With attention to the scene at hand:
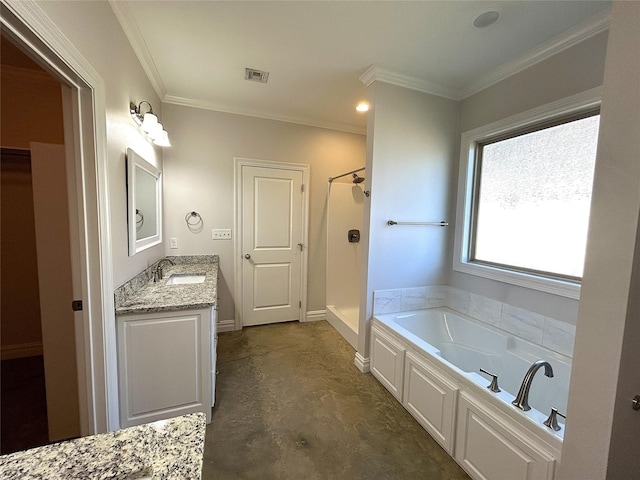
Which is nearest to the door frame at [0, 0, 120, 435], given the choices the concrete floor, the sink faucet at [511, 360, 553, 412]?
the concrete floor

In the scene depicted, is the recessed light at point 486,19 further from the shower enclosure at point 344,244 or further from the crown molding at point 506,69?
the shower enclosure at point 344,244

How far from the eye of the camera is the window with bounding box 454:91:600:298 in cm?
181

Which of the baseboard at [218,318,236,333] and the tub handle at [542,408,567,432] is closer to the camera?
the tub handle at [542,408,567,432]

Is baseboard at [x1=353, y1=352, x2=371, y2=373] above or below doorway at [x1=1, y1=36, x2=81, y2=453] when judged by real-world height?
below

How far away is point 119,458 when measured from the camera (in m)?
0.56

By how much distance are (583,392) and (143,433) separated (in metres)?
1.39

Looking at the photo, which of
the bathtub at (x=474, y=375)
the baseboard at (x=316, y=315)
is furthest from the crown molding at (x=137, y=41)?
the baseboard at (x=316, y=315)

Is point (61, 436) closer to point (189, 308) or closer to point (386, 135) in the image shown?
point (189, 308)

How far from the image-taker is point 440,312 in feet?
8.43

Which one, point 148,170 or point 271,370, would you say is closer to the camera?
point 148,170

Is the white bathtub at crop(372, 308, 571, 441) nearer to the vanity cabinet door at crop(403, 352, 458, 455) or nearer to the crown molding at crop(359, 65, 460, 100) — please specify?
the vanity cabinet door at crop(403, 352, 458, 455)

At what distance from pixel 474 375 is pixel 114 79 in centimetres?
274

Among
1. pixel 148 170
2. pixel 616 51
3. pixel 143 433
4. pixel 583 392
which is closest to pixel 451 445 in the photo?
pixel 583 392

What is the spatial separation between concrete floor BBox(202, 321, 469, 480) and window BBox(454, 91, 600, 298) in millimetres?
1397
